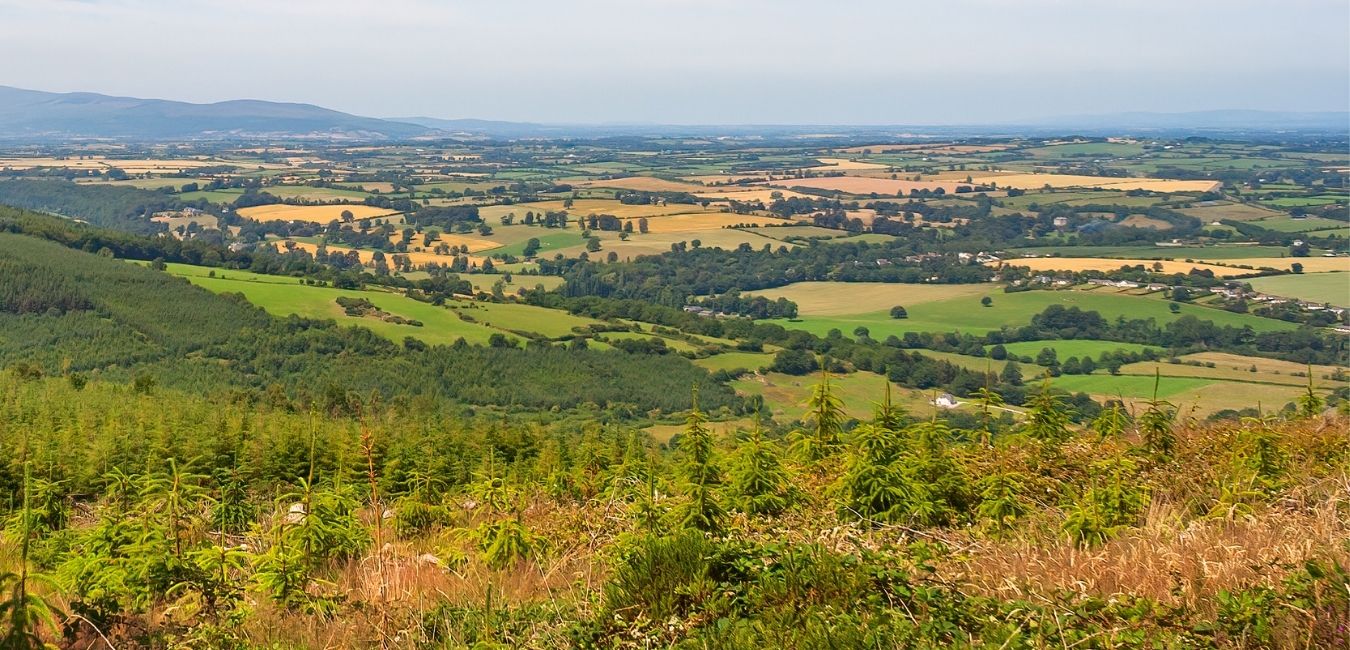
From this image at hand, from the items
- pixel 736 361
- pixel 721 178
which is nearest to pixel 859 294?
pixel 736 361

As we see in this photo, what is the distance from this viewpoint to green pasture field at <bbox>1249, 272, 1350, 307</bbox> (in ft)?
195

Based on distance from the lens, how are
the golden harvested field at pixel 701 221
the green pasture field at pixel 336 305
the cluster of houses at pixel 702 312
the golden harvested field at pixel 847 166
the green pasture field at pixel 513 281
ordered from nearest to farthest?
the green pasture field at pixel 336 305 → the cluster of houses at pixel 702 312 → the green pasture field at pixel 513 281 → the golden harvested field at pixel 701 221 → the golden harvested field at pixel 847 166

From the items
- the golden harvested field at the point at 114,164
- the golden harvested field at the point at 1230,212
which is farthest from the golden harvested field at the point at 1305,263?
the golden harvested field at the point at 114,164

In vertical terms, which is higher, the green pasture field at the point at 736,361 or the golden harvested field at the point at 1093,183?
the golden harvested field at the point at 1093,183

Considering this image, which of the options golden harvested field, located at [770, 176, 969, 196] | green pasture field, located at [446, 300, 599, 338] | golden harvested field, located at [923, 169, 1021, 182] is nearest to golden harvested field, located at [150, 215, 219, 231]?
green pasture field, located at [446, 300, 599, 338]

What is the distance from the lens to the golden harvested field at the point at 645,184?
481 ft

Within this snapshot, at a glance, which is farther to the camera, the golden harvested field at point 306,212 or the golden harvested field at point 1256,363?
the golden harvested field at point 306,212

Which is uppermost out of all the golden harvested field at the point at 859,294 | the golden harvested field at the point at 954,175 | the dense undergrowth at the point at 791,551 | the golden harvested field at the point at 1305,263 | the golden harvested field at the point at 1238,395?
the dense undergrowth at the point at 791,551

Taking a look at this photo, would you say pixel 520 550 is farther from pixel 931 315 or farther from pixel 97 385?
pixel 931 315

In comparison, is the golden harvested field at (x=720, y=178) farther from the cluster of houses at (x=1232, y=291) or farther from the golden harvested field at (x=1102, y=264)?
the cluster of houses at (x=1232, y=291)

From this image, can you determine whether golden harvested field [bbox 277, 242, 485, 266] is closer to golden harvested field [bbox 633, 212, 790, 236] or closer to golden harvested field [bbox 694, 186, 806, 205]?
golden harvested field [bbox 633, 212, 790, 236]

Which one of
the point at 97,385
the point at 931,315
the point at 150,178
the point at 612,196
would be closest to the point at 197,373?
the point at 97,385

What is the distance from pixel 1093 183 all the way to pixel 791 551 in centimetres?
15112

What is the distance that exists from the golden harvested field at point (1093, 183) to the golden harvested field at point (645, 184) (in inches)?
1960
